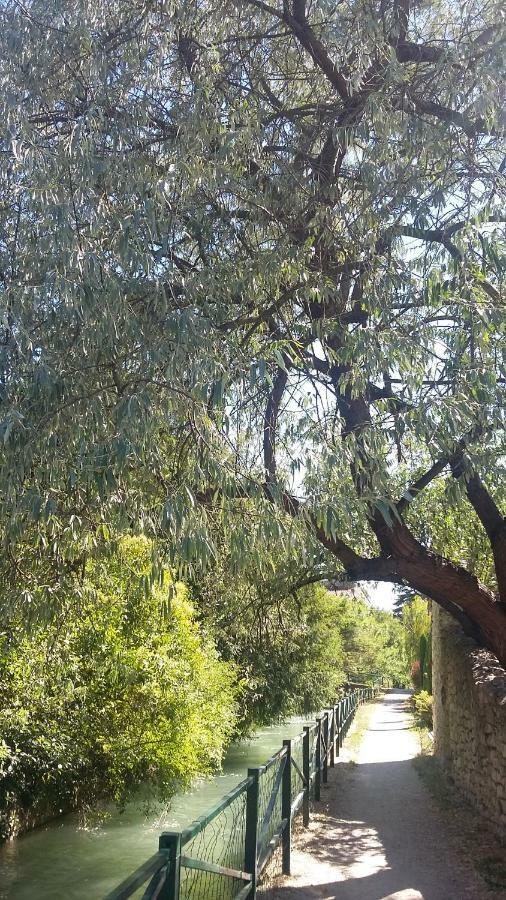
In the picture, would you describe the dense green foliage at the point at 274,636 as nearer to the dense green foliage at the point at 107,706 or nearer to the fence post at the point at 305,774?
the dense green foliage at the point at 107,706

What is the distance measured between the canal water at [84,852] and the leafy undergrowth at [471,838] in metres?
4.24

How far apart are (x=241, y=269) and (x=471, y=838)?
7123 mm

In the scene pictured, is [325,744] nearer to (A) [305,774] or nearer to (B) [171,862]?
(A) [305,774]

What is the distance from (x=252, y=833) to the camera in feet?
19.5

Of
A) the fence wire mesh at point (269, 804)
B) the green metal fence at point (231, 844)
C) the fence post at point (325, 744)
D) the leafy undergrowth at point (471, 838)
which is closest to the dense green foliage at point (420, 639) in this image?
A: the fence post at point (325, 744)

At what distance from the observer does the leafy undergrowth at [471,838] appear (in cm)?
733

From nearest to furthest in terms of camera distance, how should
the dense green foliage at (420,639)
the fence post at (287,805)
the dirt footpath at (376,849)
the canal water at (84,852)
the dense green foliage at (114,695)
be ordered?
the dirt footpath at (376,849) < the fence post at (287,805) < the dense green foliage at (114,695) < the canal water at (84,852) < the dense green foliage at (420,639)

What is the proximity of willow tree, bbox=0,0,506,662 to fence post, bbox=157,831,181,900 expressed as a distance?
61.3 inches

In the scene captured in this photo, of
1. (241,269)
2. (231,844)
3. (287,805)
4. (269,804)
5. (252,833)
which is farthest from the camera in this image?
(287,805)

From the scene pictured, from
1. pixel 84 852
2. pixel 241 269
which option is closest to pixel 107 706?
pixel 84 852

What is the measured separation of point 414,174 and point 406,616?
140 feet

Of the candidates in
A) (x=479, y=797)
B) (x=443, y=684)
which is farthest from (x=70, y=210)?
(x=443, y=684)

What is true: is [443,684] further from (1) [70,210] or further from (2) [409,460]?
(1) [70,210]

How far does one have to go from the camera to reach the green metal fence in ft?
11.6
